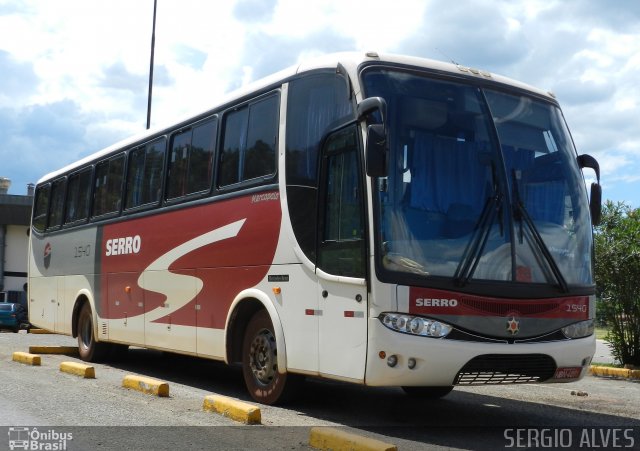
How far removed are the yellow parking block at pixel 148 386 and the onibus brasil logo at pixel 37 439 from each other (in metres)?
2.65

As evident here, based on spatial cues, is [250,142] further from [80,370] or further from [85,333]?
[85,333]

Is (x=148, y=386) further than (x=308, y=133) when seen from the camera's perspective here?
Yes

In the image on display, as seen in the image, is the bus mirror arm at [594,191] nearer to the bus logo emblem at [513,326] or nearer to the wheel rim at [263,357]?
the bus logo emblem at [513,326]

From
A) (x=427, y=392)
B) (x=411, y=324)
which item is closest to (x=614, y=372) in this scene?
(x=427, y=392)

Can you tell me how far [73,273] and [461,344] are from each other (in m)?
10.5

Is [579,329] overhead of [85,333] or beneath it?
overhead

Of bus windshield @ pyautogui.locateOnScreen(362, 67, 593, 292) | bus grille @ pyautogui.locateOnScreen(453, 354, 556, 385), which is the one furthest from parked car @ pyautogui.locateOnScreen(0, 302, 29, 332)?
bus grille @ pyautogui.locateOnScreen(453, 354, 556, 385)

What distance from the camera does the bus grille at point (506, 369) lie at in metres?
7.46

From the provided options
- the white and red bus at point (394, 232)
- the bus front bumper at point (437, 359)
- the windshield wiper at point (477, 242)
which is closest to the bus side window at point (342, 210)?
the white and red bus at point (394, 232)

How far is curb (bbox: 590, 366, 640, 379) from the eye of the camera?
1415cm

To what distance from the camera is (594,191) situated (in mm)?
9016

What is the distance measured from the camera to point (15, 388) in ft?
33.9

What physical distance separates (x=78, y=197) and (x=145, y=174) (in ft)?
12.1

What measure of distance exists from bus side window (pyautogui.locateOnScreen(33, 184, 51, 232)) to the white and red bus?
8.49m
